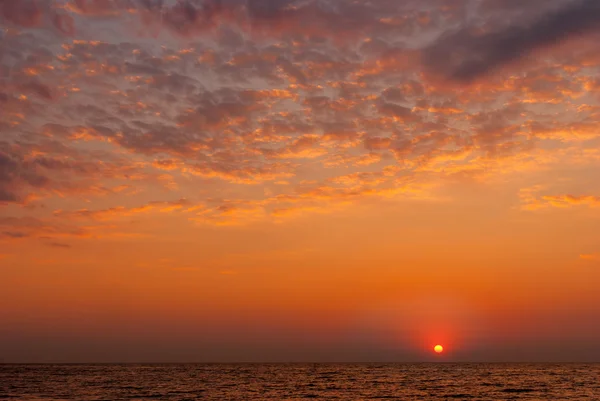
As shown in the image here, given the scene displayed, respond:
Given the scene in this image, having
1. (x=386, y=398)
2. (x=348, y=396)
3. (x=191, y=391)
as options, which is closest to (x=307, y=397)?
(x=348, y=396)

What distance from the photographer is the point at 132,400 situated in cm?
6900

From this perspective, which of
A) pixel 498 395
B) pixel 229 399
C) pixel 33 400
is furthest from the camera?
pixel 498 395

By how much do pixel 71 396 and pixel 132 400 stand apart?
10.5 meters

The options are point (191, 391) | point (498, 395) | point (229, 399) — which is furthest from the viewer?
point (191, 391)

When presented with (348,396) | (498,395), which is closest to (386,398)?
(348,396)

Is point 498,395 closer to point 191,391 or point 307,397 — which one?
point 307,397

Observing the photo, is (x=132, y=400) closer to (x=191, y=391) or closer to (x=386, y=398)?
(x=191, y=391)

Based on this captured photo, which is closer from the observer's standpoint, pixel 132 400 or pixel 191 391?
pixel 132 400

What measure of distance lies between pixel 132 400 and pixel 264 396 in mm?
16349

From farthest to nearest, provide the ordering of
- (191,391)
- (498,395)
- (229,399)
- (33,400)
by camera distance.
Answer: (191,391), (498,395), (229,399), (33,400)

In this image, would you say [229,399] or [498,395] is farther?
[498,395]

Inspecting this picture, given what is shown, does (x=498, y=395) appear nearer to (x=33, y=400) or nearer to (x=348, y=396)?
(x=348, y=396)

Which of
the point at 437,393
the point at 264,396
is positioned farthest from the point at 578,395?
the point at 264,396

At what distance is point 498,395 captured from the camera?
254 ft
